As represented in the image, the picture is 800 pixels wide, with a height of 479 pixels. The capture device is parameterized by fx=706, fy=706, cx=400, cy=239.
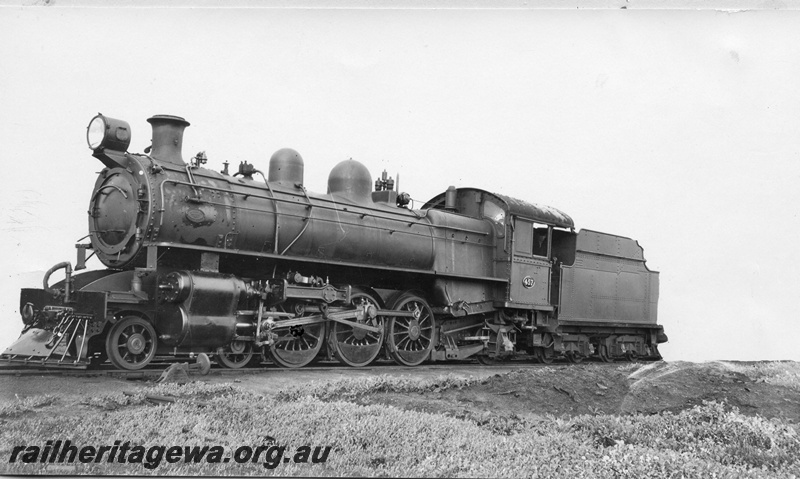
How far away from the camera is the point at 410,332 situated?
12.7 metres

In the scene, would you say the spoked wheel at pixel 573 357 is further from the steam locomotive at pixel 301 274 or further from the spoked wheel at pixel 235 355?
the spoked wheel at pixel 235 355

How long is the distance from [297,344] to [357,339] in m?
1.10

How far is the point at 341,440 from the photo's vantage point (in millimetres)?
6637

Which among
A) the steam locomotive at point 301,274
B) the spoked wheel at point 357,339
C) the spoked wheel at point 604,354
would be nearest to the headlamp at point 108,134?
the steam locomotive at point 301,274

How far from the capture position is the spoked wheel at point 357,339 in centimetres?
1152

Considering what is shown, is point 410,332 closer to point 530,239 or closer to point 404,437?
point 530,239

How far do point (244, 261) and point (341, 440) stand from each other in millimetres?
4671

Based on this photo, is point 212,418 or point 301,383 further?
point 301,383

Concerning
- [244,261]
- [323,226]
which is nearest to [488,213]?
[323,226]

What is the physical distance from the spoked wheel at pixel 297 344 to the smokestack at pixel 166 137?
2.87 m

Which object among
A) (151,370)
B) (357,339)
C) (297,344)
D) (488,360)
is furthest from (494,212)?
(151,370)

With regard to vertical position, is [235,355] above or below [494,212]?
below

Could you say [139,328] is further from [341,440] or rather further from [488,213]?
[488,213]

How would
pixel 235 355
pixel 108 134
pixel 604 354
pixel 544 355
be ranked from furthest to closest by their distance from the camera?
pixel 604 354 < pixel 544 355 < pixel 235 355 < pixel 108 134
